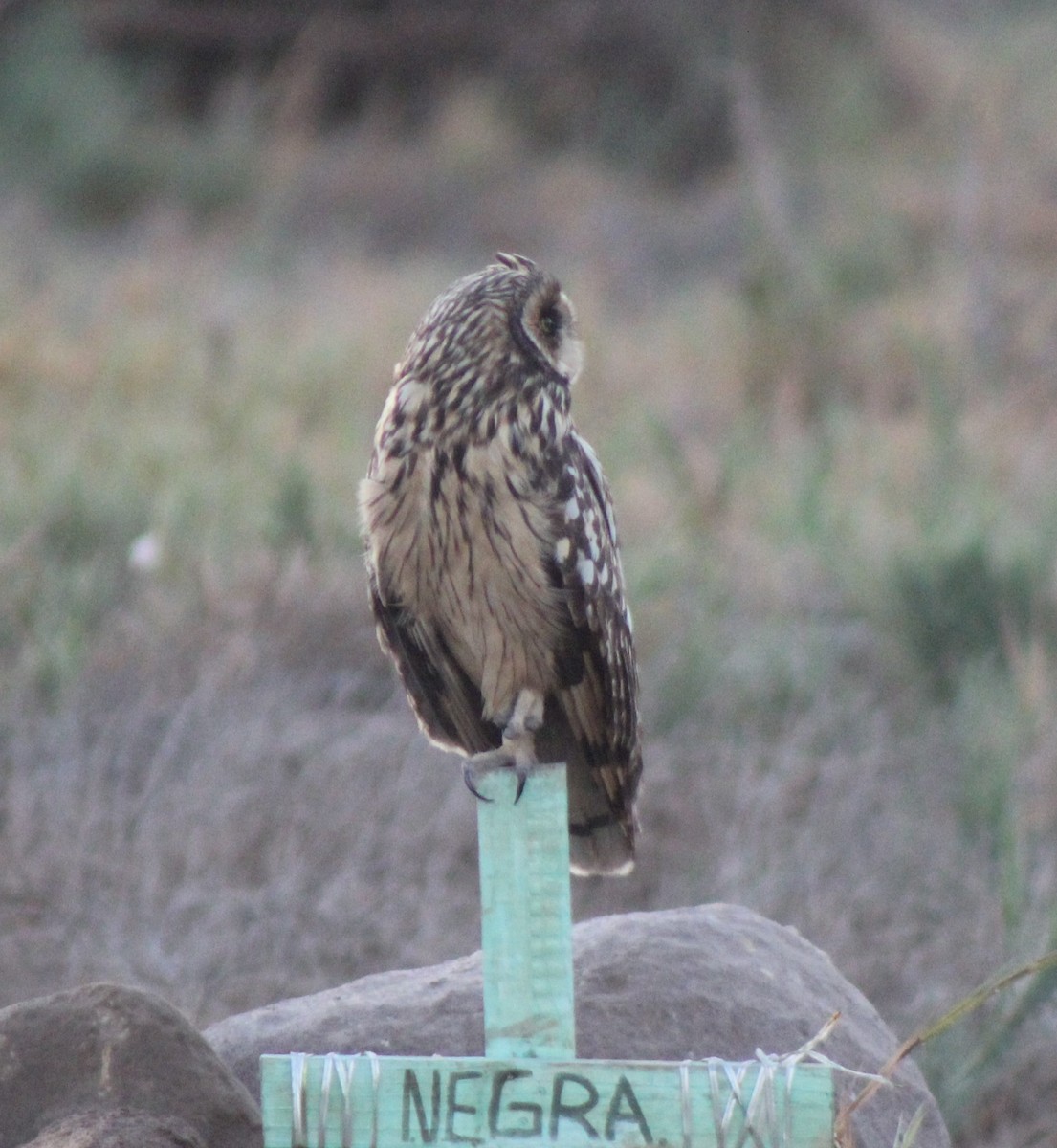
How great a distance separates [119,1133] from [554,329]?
1.27 metres

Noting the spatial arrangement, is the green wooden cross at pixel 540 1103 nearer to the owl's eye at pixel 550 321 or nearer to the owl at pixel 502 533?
the owl at pixel 502 533

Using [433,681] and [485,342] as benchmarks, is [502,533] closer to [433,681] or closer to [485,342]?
[485,342]

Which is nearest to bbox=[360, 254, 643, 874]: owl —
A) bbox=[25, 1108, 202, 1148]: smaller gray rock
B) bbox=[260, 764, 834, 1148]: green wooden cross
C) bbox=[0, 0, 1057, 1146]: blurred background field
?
bbox=[260, 764, 834, 1148]: green wooden cross

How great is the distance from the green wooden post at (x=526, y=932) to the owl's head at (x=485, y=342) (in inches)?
25.4

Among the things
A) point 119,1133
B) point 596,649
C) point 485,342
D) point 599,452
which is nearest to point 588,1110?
point 119,1133

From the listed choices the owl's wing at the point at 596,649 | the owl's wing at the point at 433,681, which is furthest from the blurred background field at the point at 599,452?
the owl's wing at the point at 433,681

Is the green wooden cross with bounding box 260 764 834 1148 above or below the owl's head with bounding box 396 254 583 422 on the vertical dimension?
below

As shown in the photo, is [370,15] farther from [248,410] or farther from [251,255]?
[248,410]

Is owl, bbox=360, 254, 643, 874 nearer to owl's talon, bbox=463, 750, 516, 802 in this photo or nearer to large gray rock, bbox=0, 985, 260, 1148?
owl's talon, bbox=463, 750, 516, 802

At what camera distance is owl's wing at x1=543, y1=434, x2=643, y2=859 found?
2.66 m

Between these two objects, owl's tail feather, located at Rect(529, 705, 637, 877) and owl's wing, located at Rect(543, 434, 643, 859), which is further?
owl's tail feather, located at Rect(529, 705, 637, 877)

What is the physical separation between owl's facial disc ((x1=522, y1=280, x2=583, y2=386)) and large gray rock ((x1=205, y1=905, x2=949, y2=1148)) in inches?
34.6

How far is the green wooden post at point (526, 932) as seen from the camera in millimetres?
2119

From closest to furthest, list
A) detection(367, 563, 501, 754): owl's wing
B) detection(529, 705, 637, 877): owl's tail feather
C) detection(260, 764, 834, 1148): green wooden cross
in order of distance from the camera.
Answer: detection(260, 764, 834, 1148): green wooden cross
detection(367, 563, 501, 754): owl's wing
detection(529, 705, 637, 877): owl's tail feather
